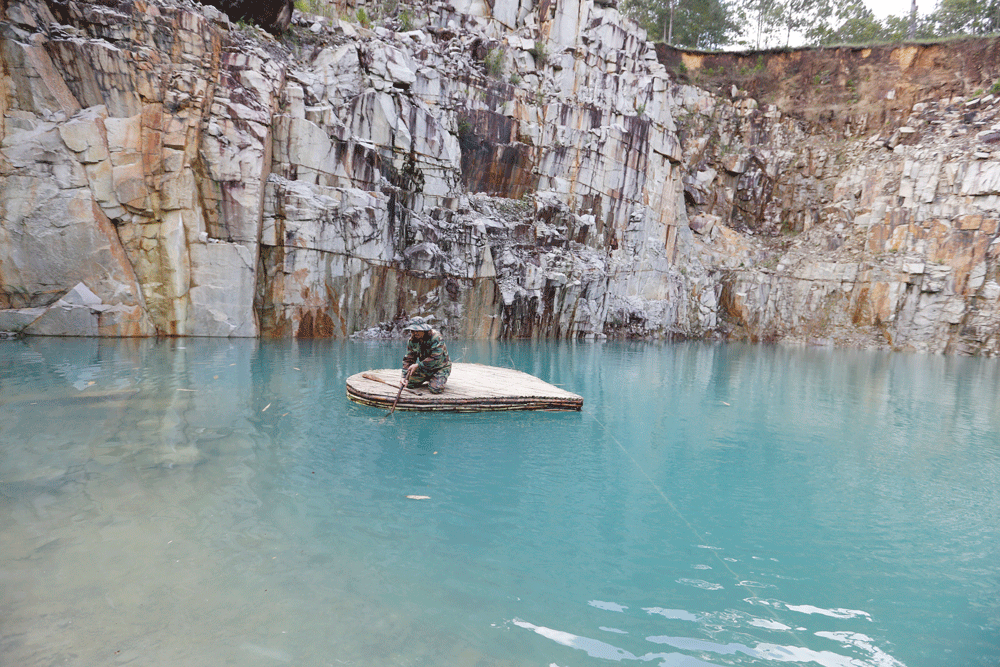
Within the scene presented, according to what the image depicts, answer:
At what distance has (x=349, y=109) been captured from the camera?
23.4 m

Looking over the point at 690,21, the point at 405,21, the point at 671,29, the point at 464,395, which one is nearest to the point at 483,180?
the point at 405,21

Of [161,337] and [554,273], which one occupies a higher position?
[554,273]

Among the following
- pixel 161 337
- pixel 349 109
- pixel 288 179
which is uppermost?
pixel 349 109

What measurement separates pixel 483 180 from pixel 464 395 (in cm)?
2185

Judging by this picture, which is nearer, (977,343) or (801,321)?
(977,343)

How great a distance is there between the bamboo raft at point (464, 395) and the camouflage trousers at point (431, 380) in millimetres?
92

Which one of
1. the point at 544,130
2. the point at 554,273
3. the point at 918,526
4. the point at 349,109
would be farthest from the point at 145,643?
the point at 544,130

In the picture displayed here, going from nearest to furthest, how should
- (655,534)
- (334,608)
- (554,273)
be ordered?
(334,608), (655,534), (554,273)

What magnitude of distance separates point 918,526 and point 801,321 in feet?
121

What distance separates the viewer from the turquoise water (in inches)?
133

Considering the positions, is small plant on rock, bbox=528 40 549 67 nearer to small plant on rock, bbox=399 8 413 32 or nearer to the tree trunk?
small plant on rock, bbox=399 8 413 32

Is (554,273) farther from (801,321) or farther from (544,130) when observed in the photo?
(801,321)

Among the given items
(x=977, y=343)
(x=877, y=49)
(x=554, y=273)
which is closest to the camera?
(x=554, y=273)

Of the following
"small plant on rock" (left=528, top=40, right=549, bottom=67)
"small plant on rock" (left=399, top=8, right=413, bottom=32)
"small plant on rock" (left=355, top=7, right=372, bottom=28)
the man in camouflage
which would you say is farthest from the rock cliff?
the man in camouflage
